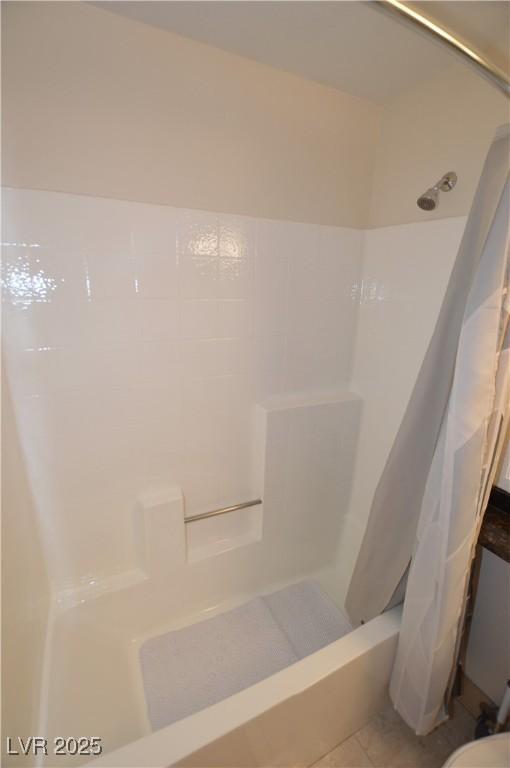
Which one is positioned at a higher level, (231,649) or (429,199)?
(429,199)

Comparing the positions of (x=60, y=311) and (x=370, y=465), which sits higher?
(x=60, y=311)

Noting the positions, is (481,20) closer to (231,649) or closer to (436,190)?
(436,190)

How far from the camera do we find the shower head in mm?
1071

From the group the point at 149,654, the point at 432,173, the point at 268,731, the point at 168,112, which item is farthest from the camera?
the point at 149,654

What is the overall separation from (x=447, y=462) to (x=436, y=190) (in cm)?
88

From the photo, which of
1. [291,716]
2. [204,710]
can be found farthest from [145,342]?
[291,716]

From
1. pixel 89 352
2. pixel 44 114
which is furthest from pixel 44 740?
pixel 44 114

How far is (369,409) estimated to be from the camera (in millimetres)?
1570

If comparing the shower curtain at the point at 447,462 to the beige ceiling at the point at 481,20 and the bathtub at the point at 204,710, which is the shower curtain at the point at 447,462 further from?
the beige ceiling at the point at 481,20

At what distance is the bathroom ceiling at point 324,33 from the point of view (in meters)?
0.88

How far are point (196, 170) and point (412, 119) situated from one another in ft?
2.78

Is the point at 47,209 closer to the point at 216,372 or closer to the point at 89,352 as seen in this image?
the point at 89,352

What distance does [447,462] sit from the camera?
0.83m

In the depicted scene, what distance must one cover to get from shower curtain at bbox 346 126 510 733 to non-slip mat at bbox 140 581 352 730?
0.40 meters
